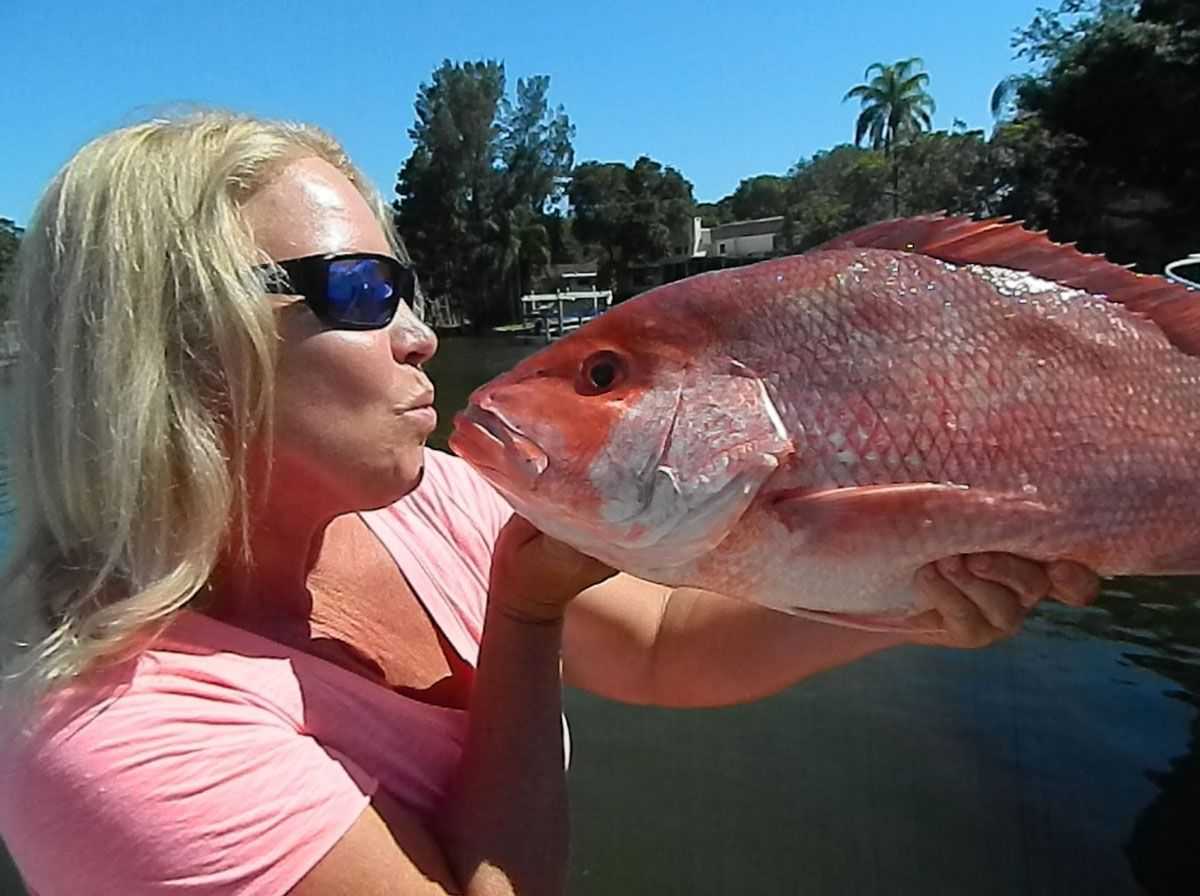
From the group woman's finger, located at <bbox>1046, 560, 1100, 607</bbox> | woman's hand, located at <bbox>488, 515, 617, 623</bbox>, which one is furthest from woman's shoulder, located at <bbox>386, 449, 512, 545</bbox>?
woman's finger, located at <bbox>1046, 560, 1100, 607</bbox>

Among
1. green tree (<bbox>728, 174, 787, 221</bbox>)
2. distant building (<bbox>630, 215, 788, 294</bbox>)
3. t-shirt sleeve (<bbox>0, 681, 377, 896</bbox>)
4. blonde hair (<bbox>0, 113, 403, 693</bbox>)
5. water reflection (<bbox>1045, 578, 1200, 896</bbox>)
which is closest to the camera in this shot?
t-shirt sleeve (<bbox>0, 681, 377, 896</bbox>)

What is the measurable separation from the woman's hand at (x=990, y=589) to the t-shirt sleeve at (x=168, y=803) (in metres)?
0.80

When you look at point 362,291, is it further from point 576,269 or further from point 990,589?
point 576,269

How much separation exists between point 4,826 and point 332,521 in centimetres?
60

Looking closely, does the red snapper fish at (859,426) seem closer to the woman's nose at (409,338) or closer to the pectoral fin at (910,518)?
the pectoral fin at (910,518)

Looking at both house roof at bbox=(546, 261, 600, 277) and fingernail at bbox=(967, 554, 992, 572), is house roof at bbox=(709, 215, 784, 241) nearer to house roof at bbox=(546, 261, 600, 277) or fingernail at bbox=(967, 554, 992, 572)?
house roof at bbox=(546, 261, 600, 277)

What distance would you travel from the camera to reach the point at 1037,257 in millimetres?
1556

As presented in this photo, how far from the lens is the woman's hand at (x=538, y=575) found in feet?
4.77

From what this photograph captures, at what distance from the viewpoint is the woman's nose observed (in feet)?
4.99

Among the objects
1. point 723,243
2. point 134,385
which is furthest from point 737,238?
point 134,385

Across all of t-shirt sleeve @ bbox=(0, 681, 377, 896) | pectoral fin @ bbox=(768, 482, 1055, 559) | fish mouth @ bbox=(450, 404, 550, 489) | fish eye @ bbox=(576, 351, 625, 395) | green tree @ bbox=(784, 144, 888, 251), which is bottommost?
green tree @ bbox=(784, 144, 888, 251)

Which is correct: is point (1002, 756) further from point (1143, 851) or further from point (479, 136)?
point (479, 136)

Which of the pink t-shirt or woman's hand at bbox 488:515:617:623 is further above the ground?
woman's hand at bbox 488:515:617:623

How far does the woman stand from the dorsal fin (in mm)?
413
